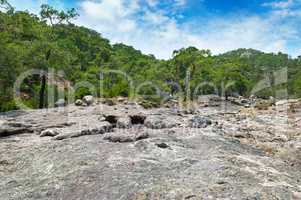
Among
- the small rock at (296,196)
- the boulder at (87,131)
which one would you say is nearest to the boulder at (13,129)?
the boulder at (87,131)

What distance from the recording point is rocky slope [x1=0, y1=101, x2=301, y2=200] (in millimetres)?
9070

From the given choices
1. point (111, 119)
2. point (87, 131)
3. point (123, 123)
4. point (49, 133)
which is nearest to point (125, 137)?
point (87, 131)

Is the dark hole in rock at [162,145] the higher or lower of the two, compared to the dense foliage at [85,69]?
lower

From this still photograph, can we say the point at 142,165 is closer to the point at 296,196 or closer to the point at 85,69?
the point at 296,196

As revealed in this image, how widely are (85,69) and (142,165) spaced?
63505mm

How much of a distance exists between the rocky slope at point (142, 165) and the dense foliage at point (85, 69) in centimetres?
1328

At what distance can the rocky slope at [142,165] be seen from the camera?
907 cm

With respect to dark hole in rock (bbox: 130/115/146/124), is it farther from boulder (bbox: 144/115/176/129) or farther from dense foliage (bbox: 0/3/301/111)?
dense foliage (bbox: 0/3/301/111)

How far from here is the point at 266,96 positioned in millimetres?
88625

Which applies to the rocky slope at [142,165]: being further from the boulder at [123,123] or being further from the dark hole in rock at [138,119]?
the dark hole in rock at [138,119]

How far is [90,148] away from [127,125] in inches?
250

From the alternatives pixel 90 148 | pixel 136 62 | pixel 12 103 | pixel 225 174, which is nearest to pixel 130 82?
Result: pixel 12 103

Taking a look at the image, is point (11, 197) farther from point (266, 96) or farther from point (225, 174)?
point (266, 96)

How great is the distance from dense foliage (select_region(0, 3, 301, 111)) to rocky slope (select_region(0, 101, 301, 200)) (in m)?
13.3
